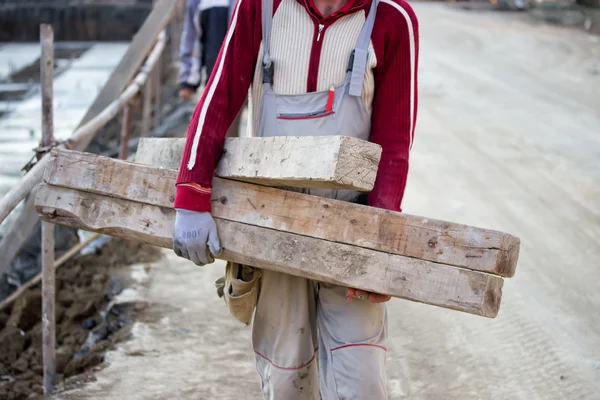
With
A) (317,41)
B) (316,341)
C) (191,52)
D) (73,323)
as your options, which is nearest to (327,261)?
(316,341)

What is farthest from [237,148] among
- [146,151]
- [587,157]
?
[587,157]

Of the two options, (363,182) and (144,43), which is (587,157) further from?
(363,182)

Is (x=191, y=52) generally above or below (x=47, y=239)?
above

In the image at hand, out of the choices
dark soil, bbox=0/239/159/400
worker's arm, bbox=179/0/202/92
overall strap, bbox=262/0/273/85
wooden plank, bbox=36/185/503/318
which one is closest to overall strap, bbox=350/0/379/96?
overall strap, bbox=262/0/273/85

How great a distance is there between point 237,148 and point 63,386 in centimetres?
176

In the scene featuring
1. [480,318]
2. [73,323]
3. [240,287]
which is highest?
[240,287]

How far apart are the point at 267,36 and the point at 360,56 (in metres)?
0.32

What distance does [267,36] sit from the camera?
8.12 feet

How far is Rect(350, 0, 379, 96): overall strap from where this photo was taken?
2404 mm

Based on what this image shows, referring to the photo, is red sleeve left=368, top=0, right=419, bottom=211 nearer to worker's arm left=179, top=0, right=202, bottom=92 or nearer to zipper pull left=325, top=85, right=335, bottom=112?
zipper pull left=325, top=85, right=335, bottom=112

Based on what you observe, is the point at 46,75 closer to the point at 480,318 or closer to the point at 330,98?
the point at 330,98

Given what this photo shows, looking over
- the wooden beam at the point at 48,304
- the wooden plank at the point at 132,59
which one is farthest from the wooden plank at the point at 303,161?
the wooden plank at the point at 132,59

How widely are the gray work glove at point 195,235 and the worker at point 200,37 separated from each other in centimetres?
301

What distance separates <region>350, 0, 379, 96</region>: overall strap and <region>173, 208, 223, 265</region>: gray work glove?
634 mm
